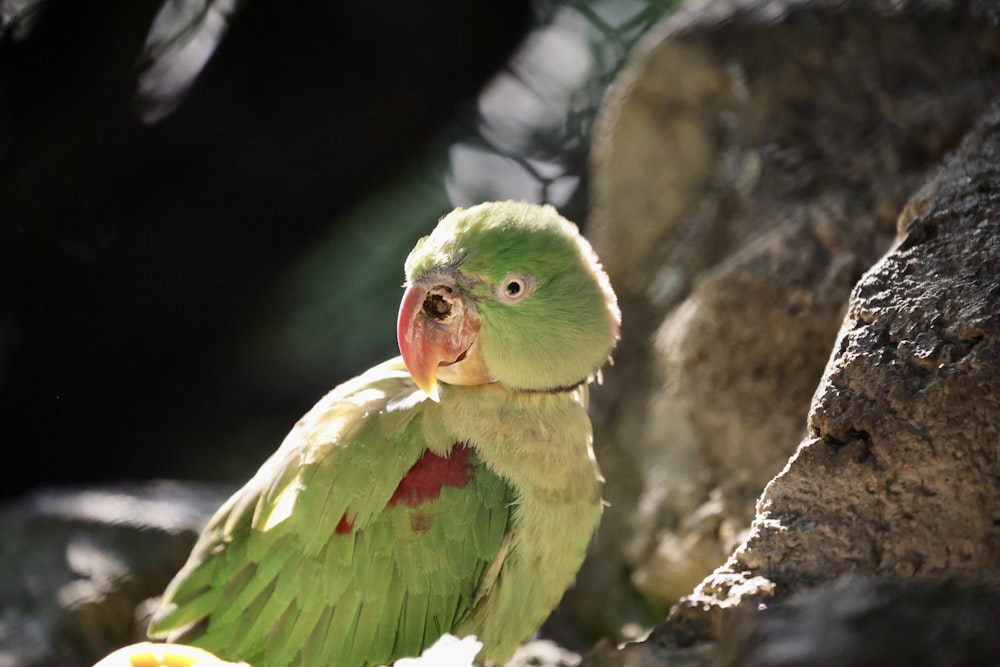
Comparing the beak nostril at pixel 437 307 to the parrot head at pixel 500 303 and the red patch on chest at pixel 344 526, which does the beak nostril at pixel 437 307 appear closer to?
the parrot head at pixel 500 303

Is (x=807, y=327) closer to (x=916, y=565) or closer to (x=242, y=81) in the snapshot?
(x=916, y=565)

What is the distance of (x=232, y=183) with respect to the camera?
437cm

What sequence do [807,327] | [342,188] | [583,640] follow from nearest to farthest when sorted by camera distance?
[807,327], [583,640], [342,188]

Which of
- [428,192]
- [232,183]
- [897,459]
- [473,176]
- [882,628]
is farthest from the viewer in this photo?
[473,176]

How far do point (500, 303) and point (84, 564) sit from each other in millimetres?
2202

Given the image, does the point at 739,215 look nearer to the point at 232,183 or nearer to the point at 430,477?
the point at 430,477

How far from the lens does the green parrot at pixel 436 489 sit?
7.47 feet

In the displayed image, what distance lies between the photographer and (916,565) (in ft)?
5.21

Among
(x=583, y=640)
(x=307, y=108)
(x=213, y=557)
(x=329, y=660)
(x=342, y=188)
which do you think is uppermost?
(x=307, y=108)

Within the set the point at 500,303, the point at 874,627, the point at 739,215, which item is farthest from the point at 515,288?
the point at 739,215

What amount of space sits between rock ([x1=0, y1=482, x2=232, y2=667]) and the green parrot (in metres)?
0.97

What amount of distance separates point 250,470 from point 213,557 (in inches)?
83.7

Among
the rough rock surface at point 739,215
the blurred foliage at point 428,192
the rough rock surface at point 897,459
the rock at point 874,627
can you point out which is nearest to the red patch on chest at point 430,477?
the rough rock surface at point 897,459

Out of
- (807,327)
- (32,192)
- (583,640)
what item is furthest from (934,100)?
(32,192)
